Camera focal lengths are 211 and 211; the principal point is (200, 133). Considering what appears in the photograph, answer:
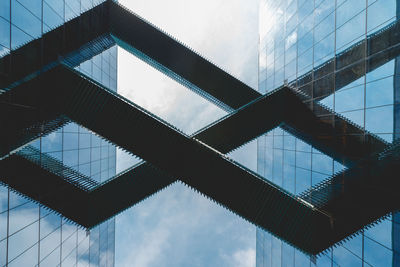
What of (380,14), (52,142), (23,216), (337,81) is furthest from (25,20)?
(337,81)

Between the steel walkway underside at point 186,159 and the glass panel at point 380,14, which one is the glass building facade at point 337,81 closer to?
the glass panel at point 380,14

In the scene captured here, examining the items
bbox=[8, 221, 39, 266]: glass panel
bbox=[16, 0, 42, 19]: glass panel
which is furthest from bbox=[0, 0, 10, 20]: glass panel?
bbox=[8, 221, 39, 266]: glass panel

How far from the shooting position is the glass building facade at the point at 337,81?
817 centimetres

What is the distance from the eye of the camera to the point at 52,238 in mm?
12875

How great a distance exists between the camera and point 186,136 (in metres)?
7.49

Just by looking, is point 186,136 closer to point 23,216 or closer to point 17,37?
point 17,37

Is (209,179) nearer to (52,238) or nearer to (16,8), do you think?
(16,8)

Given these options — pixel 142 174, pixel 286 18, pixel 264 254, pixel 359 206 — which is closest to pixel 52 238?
pixel 142 174

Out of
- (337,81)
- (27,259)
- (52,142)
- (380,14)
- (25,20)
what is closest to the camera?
(380,14)

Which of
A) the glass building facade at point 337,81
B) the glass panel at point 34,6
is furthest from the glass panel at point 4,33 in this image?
the glass building facade at point 337,81

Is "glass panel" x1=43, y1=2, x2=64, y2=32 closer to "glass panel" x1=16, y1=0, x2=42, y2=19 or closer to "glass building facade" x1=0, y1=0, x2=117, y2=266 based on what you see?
"glass building facade" x1=0, y1=0, x2=117, y2=266

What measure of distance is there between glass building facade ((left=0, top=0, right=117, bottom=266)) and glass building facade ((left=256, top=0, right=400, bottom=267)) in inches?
524

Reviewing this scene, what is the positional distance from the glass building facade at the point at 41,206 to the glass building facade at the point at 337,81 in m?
13.3

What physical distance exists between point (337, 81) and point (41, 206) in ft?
55.7
